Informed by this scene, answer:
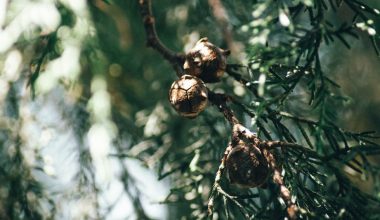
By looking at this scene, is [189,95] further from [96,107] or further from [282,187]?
[96,107]

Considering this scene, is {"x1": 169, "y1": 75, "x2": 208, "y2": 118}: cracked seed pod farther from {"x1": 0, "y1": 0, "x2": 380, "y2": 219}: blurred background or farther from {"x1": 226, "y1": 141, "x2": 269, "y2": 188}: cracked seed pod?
{"x1": 0, "y1": 0, "x2": 380, "y2": 219}: blurred background

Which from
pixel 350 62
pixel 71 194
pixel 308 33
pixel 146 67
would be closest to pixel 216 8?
pixel 146 67

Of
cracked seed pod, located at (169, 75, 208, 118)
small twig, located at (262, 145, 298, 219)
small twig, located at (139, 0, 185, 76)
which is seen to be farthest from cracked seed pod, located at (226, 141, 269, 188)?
small twig, located at (139, 0, 185, 76)

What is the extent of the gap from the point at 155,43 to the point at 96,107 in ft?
2.48

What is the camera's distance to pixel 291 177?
5.07 ft

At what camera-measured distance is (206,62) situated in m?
1.67

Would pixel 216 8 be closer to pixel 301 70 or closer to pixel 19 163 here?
pixel 19 163

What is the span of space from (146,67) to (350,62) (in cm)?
146

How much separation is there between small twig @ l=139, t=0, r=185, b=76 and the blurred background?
36 centimetres

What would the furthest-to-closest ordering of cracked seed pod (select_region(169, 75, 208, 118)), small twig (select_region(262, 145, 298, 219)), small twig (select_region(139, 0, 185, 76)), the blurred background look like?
the blurred background < small twig (select_region(139, 0, 185, 76)) < cracked seed pod (select_region(169, 75, 208, 118)) < small twig (select_region(262, 145, 298, 219))

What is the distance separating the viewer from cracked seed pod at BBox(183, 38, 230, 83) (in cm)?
167

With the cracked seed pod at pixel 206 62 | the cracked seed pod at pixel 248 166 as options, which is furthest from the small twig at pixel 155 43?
the cracked seed pod at pixel 248 166

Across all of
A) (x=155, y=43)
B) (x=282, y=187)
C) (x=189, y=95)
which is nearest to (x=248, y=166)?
(x=282, y=187)

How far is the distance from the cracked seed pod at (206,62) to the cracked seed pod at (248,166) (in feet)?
1.02
